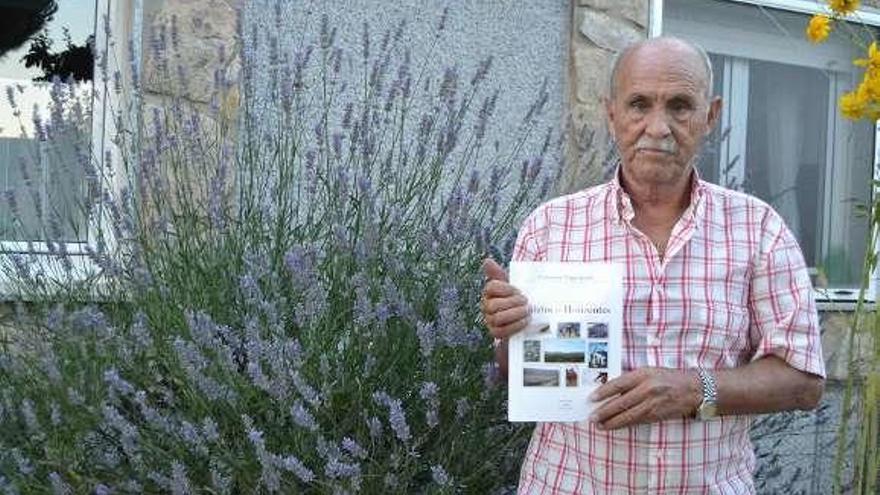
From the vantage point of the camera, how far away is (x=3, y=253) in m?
3.15

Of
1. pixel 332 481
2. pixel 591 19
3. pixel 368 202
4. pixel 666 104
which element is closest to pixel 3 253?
pixel 368 202

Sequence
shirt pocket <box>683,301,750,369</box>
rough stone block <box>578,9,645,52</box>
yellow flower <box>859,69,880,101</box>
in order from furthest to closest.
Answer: rough stone block <box>578,9,645,52</box> < yellow flower <box>859,69,880,101</box> < shirt pocket <box>683,301,750,369</box>

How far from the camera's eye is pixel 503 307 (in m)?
2.03

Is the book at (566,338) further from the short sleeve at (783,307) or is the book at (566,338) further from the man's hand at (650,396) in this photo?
the short sleeve at (783,307)

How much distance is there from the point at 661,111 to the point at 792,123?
3.75m

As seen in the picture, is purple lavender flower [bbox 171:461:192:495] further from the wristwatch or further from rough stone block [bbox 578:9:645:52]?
rough stone block [bbox 578:9:645:52]

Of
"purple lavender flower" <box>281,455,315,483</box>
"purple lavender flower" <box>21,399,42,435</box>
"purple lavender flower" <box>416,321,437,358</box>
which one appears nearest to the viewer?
"purple lavender flower" <box>281,455,315,483</box>

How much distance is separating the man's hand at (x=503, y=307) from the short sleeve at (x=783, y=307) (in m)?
0.41

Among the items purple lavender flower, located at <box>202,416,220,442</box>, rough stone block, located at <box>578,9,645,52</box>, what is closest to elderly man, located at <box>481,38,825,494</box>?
purple lavender flower, located at <box>202,416,220,442</box>

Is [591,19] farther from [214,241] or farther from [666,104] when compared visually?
[666,104]

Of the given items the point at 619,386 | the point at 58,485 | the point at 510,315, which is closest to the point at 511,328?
the point at 510,315

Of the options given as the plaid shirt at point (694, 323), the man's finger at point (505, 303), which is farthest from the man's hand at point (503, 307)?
the plaid shirt at point (694, 323)

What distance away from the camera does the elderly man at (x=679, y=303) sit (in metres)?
2.05

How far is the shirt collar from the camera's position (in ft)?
7.02
